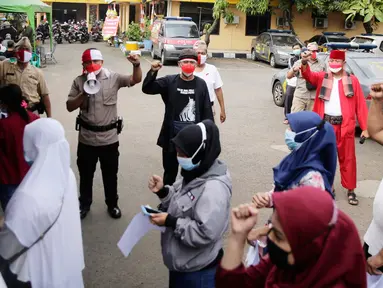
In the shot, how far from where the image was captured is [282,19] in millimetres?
28719

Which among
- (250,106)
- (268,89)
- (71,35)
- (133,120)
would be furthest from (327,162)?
(71,35)

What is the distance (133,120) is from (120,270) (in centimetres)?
630

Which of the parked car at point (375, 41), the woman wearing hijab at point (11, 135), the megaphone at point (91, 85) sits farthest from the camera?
the parked car at point (375, 41)

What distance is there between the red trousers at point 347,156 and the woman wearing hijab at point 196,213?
3.52 meters

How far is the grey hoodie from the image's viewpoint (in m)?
2.71

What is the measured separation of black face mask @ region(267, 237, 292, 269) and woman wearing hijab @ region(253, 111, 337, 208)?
141 cm

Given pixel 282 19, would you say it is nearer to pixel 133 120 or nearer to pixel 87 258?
pixel 133 120

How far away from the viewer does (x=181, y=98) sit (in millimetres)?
5250

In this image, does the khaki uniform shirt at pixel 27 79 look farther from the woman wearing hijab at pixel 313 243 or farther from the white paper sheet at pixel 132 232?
the woman wearing hijab at pixel 313 243

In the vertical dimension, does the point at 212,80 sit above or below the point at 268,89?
above

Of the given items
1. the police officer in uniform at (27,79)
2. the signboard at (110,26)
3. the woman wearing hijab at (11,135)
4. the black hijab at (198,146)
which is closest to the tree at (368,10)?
the signboard at (110,26)

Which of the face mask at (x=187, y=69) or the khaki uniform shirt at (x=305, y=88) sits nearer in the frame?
the face mask at (x=187, y=69)

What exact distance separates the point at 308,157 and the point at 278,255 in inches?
67.9

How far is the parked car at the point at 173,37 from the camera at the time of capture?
827 inches
